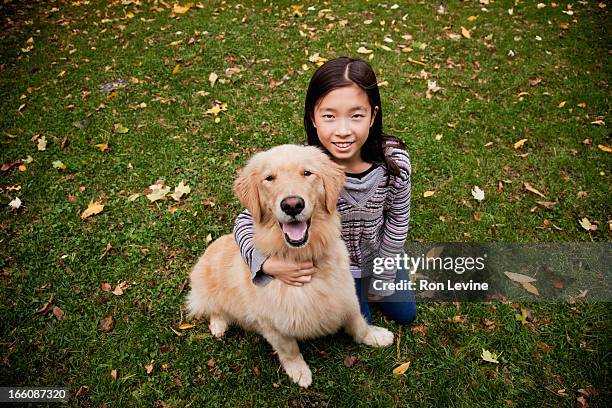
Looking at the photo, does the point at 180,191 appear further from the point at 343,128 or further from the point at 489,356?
the point at 489,356

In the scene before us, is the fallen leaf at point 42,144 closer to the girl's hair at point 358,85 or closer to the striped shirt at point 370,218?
the striped shirt at point 370,218

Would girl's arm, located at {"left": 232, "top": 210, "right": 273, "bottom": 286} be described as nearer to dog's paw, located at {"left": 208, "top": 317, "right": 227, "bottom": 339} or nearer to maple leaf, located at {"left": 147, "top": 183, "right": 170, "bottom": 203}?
dog's paw, located at {"left": 208, "top": 317, "right": 227, "bottom": 339}

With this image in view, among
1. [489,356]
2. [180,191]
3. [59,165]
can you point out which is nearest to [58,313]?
[180,191]

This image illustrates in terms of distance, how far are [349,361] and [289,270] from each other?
3.79 feet

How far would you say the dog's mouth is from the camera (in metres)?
2.13

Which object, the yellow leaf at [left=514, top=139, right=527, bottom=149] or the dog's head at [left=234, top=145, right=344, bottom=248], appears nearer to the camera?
the dog's head at [left=234, top=145, right=344, bottom=248]

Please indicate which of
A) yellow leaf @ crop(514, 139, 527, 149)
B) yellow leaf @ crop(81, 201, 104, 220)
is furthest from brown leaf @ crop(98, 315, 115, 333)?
yellow leaf @ crop(514, 139, 527, 149)

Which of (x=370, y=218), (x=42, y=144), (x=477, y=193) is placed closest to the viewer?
(x=370, y=218)

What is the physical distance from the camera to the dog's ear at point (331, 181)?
7.16ft

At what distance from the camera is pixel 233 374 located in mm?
2990

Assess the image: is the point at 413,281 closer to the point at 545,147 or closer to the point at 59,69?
the point at 545,147

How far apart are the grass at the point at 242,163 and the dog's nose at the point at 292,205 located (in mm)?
1609

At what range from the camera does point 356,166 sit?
8.19 ft

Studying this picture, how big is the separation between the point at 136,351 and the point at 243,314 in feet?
3.91
